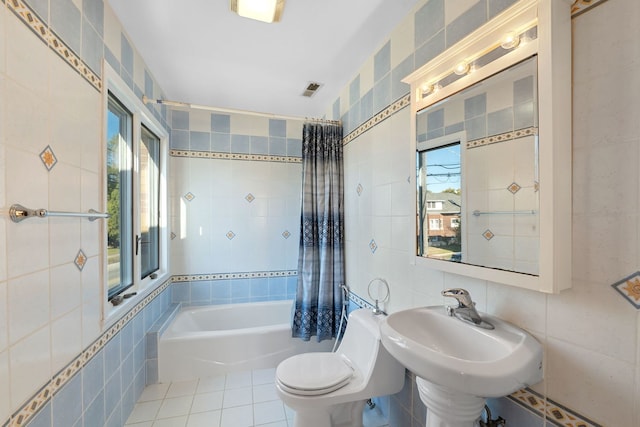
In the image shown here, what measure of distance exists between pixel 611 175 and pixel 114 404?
2.45 m

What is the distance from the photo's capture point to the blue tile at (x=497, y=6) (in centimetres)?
97

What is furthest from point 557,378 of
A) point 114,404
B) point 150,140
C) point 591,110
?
point 150,140

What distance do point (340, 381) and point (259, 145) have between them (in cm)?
239

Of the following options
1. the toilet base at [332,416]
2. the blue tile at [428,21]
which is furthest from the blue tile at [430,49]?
the toilet base at [332,416]

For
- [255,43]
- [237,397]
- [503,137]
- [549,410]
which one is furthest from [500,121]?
[237,397]

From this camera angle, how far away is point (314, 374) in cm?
147

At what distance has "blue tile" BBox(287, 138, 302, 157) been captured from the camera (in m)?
3.05

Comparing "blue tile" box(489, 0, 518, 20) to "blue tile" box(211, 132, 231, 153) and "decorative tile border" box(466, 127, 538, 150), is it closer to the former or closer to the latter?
"decorative tile border" box(466, 127, 538, 150)

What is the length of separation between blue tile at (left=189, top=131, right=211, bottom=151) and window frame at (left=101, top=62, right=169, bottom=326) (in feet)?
0.78

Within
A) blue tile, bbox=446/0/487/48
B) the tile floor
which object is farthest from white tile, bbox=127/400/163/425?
blue tile, bbox=446/0/487/48

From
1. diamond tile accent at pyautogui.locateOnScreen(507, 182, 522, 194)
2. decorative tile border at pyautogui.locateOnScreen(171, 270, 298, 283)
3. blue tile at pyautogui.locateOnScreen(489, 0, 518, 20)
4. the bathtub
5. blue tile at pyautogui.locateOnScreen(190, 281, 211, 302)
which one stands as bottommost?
the bathtub

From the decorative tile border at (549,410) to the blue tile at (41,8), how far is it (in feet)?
7.15

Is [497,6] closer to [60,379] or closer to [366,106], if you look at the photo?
[366,106]

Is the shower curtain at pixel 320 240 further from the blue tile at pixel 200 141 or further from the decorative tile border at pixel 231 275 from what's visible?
the blue tile at pixel 200 141
